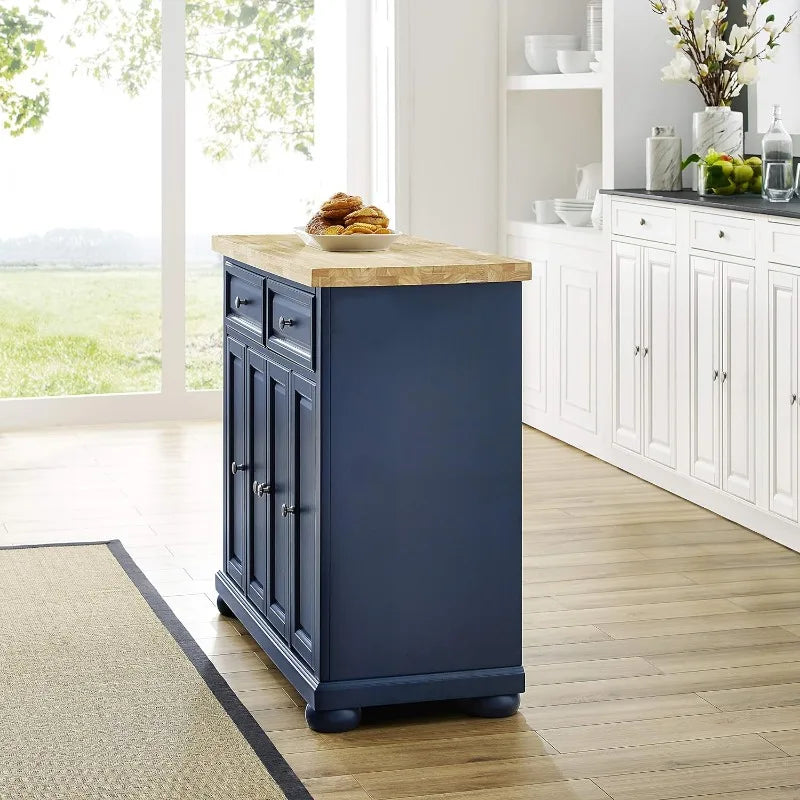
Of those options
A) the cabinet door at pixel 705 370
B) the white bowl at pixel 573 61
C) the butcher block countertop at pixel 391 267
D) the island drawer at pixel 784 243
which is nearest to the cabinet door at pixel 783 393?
the island drawer at pixel 784 243

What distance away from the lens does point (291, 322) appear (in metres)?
3.11

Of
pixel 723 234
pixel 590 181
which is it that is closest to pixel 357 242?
pixel 723 234

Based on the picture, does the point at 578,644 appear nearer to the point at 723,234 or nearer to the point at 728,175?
the point at 723,234

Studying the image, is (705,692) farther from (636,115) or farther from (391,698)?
(636,115)

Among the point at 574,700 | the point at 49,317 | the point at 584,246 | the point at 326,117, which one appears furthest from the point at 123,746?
the point at 326,117

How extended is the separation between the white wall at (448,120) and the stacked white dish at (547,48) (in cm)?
26

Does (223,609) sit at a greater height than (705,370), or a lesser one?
lesser

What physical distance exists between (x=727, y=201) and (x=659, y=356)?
646 millimetres

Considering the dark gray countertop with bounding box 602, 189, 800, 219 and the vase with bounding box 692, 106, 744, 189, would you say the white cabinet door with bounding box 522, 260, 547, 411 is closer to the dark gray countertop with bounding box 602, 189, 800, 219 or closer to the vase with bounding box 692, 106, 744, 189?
the dark gray countertop with bounding box 602, 189, 800, 219

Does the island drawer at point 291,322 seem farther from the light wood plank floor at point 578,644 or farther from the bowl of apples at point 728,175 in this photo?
the bowl of apples at point 728,175

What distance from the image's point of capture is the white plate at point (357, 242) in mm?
3301

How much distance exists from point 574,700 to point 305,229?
1280 mm

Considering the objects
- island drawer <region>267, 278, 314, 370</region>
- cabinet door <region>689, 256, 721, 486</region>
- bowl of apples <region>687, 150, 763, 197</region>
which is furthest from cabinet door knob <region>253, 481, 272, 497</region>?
bowl of apples <region>687, 150, 763, 197</region>

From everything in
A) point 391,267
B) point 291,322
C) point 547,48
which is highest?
point 547,48
